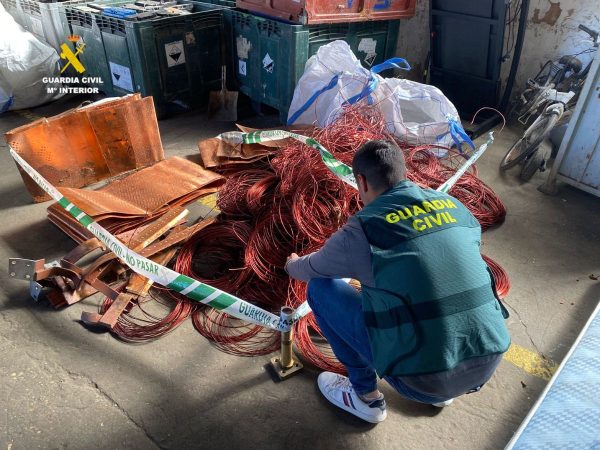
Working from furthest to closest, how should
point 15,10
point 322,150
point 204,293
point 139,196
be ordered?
point 15,10 → point 139,196 → point 322,150 → point 204,293

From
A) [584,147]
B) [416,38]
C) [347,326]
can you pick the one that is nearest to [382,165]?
[347,326]

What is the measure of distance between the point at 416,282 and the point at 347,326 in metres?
0.50

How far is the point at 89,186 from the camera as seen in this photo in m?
3.98

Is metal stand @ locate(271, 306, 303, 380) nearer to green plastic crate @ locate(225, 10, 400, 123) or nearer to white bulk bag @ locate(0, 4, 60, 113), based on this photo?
A: green plastic crate @ locate(225, 10, 400, 123)

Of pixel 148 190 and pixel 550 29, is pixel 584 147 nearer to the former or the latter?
pixel 550 29

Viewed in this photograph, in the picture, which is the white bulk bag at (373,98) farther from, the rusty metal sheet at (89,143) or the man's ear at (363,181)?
the man's ear at (363,181)

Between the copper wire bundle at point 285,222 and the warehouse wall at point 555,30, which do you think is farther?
the warehouse wall at point 555,30

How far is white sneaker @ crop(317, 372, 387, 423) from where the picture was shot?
205cm

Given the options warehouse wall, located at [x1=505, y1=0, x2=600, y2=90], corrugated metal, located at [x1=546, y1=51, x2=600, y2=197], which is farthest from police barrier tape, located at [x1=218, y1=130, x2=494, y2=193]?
warehouse wall, located at [x1=505, y1=0, x2=600, y2=90]

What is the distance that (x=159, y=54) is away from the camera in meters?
4.91

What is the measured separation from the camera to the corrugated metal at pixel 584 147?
360cm

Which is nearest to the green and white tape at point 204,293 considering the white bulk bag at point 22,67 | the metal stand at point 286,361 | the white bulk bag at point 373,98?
the metal stand at point 286,361

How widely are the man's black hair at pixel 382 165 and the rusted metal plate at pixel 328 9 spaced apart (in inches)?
126

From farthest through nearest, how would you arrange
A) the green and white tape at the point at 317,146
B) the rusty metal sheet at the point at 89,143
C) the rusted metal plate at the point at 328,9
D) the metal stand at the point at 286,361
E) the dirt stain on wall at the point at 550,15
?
the dirt stain on wall at the point at 550,15
the rusted metal plate at the point at 328,9
the rusty metal sheet at the point at 89,143
the green and white tape at the point at 317,146
the metal stand at the point at 286,361
